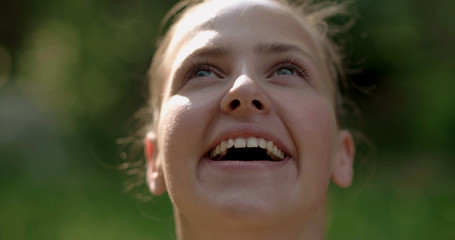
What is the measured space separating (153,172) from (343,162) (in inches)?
30.8

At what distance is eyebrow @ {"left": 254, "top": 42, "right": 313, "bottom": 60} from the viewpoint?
170 cm

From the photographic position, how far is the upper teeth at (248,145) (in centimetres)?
157

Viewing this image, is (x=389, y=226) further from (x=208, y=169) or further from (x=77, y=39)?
(x=77, y=39)

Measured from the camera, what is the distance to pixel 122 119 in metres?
7.55

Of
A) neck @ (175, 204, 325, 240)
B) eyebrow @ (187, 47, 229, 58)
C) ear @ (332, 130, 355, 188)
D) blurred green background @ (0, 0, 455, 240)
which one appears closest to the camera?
neck @ (175, 204, 325, 240)

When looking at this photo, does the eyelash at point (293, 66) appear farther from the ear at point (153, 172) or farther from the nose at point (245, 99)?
the ear at point (153, 172)

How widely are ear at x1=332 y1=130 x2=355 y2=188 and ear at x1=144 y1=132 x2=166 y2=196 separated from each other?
0.69 metres

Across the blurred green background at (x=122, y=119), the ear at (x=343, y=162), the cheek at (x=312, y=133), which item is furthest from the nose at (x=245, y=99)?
the blurred green background at (x=122, y=119)

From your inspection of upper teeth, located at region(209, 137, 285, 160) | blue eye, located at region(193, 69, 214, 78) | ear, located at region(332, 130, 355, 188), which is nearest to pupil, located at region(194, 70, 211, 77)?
blue eye, located at region(193, 69, 214, 78)

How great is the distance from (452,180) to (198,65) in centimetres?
396

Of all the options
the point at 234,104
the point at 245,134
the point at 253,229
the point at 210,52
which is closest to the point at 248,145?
the point at 245,134

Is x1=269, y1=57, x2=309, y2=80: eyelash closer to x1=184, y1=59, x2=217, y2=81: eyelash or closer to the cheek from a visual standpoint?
the cheek

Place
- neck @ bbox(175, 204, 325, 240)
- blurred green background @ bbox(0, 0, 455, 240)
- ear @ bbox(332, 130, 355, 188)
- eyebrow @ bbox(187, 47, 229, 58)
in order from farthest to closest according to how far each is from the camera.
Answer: blurred green background @ bbox(0, 0, 455, 240) < ear @ bbox(332, 130, 355, 188) < eyebrow @ bbox(187, 47, 229, 58) < neck @ bbox(175, 204, 325, 240)

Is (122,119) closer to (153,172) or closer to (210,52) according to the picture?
(153,172)
